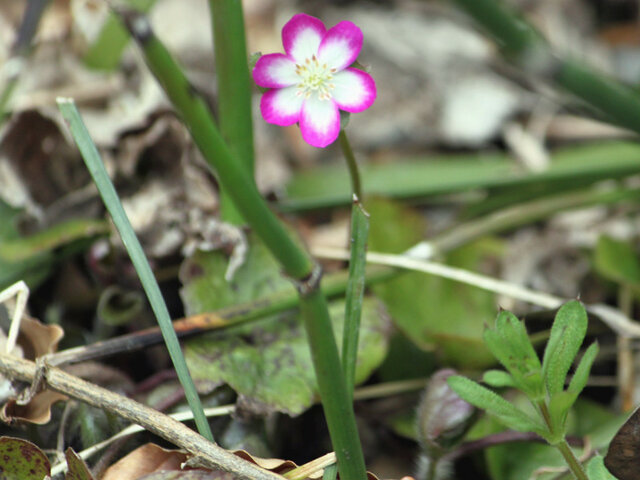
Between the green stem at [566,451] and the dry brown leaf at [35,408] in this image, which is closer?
the green stem at [566,451]

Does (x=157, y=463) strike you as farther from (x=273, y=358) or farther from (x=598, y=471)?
(x=598, y=471)

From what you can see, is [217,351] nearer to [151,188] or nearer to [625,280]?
[151,188]

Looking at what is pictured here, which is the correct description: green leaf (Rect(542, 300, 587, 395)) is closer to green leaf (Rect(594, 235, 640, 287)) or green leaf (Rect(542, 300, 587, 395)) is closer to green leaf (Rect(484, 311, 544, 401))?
green leaf (Rect(484, 311, 544, 401))

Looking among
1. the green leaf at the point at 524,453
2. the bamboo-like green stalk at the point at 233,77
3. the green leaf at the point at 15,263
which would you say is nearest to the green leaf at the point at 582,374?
the green leaf at the point at 524,453

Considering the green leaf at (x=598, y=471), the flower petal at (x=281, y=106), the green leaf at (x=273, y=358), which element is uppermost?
the flower petal at (x=281, y=106)

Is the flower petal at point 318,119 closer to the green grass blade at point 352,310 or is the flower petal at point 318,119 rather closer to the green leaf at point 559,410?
the green grass blade at point 352,310

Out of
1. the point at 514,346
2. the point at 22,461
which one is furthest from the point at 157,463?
the point at 514,346

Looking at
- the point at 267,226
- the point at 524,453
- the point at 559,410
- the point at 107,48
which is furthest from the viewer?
the point at 107,48
